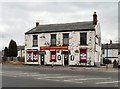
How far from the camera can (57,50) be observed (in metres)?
61.6

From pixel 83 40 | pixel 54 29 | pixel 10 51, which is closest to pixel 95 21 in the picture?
pixel 83 40

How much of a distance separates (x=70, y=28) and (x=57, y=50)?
4.75 m

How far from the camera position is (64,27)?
6328cm

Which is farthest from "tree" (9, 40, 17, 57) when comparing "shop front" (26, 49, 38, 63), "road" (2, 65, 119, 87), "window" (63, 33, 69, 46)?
"road" (2, 65, 119, 87)

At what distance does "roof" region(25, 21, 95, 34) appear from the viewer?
197ft

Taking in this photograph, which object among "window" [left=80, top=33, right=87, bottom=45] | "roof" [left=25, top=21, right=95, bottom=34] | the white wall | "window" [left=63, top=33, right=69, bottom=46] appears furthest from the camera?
"window" [left=63, top=33, right=69, bottom=46]

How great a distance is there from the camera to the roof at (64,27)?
197 ft

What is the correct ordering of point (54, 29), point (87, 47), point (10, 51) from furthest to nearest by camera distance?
point (10, 51)
point (54, 29)
point (87, 47)

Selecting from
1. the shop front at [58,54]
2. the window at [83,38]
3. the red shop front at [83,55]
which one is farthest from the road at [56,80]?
the shop front at [58,54]

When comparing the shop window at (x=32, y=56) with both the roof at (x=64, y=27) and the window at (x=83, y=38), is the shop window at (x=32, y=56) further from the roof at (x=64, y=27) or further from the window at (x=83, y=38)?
the window at (x=83, y=38)

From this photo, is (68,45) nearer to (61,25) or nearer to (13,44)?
(61,25)

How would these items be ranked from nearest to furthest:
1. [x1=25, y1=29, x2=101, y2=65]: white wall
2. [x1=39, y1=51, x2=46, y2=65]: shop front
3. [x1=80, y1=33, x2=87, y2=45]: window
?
[x1=25, y1=29, x2=101, y2=65]: white wall
[x1=80, y1=33, x2=87, y2=45]: window
[x1=39, y1=51, x2=46, y2=65]: shop front

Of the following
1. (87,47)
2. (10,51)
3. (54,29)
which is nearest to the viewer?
(87,47)

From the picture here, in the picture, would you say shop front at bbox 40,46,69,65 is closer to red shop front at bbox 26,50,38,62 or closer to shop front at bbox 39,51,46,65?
shop front at bbox 39,51,46,65
